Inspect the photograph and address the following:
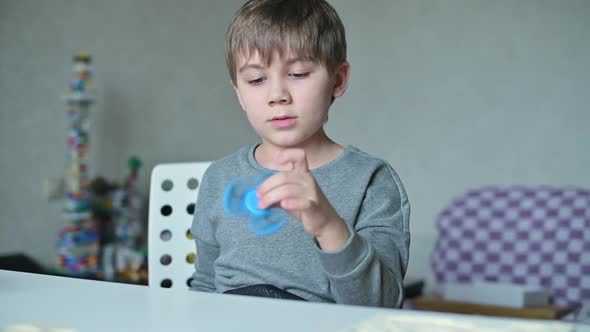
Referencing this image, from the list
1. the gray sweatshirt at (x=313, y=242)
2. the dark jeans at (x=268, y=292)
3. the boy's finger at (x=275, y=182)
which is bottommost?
the dark jeans at (x=268, y=292)

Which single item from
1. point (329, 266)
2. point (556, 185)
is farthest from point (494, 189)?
point (329, 266)

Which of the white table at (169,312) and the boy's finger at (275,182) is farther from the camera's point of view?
the boy's finger at (275,182)

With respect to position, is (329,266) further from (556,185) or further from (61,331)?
(556,185)

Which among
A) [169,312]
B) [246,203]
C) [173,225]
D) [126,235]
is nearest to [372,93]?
[126,235]

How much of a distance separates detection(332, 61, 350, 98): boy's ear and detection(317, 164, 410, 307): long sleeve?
14 cm

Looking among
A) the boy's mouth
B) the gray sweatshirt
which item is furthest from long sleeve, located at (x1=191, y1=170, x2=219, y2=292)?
the boy's mouth

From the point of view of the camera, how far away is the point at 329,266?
2.83 ft

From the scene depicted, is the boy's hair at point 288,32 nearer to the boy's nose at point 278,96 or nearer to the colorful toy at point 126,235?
the boy's nose at point 278,96

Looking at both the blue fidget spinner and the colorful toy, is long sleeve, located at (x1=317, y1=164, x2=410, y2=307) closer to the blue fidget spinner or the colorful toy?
the blue fidget spinner

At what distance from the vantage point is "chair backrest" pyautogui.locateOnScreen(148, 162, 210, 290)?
1261 mm

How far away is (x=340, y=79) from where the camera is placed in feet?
3.63

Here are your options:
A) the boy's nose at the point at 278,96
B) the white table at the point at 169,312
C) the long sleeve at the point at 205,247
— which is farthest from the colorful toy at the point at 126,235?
the white table at the point at 169,312

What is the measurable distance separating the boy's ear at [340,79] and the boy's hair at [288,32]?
1 cm

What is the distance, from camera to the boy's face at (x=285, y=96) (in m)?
0.98
